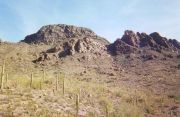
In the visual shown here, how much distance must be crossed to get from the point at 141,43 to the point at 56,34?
24315mm

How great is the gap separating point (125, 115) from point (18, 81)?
1038 cm

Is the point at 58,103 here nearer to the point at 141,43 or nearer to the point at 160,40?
the point at 141,43

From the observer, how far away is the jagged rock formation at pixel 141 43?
8875cm

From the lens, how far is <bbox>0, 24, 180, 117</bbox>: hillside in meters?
27.6

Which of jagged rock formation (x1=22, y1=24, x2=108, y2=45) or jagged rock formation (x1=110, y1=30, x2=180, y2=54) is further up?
jagged rock formation (x1=22, y1=24, x2=108, y2=45)

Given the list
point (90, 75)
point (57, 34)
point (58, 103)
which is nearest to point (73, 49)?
point (90, 75)

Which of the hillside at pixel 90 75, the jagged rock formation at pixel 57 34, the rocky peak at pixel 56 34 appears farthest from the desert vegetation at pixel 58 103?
the rocky peak at pixel 56 34

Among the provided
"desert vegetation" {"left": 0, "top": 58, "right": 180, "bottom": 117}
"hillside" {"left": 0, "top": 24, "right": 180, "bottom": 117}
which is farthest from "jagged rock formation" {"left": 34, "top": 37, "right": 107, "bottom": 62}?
"desert vegetation" {"left": 0, "top": 58, "right": 180, "bottom": 117}

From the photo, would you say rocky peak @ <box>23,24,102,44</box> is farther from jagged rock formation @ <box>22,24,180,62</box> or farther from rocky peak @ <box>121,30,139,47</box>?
rocky peak @ <box>121,30,139,47</box>

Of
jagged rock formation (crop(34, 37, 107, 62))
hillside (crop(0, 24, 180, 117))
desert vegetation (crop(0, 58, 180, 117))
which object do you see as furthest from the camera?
jagged rock formation (crop(34, 37, 107, 62))

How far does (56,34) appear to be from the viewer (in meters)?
99.2

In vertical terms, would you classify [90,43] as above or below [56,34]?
below

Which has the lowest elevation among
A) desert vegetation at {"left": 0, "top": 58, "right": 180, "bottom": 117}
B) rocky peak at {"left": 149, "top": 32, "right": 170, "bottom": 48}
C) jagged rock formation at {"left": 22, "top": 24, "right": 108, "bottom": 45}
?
desert vegetation at {"left": 0, "top": 58, "right": 180, "bottom": 117}

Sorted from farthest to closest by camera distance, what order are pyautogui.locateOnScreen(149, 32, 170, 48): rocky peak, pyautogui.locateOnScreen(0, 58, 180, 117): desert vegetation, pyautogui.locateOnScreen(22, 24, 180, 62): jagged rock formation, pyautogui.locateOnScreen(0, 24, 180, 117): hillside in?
pyautogui.locateOnScreen(149, 32, 170, 48): rocky peak < pyautogui.locateOnScreen(22, 24, 180, 62): jagged rock formation < pyautogui.locateOnScreen(0, 24, 180, 117): hillside < pyautogui.locateOnScreen(0, 58, 180, 117): desert vegetation
